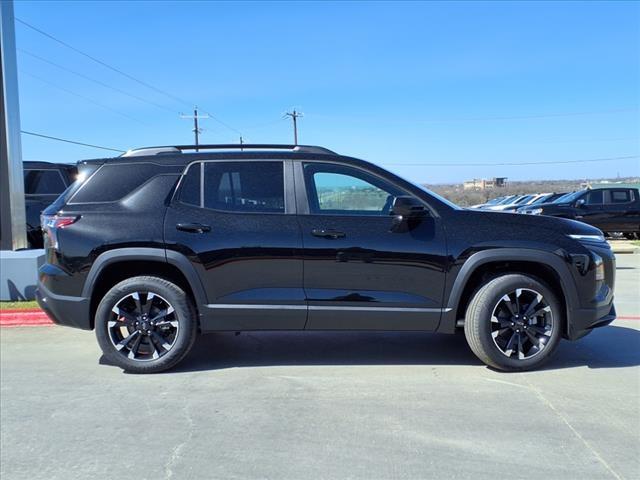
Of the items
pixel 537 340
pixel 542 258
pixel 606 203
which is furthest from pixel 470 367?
pixel 606 203

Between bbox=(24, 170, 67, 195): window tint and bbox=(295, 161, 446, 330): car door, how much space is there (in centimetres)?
775

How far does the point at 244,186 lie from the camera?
4832mm

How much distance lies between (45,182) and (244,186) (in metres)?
7.46

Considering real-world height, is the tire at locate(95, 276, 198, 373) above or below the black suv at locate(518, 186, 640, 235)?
below

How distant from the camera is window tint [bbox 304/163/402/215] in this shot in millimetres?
4777

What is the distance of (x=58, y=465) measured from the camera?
10.5 feet

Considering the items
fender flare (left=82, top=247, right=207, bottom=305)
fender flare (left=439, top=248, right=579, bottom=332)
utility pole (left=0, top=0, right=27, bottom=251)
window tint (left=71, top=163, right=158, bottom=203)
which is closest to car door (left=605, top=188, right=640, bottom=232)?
fender flare (left=439, top=248, right=579, bottom=332)

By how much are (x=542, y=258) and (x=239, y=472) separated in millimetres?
3034

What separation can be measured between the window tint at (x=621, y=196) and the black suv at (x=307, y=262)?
15.5 m

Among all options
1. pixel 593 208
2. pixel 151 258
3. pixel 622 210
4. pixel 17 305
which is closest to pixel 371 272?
pixel 151 258

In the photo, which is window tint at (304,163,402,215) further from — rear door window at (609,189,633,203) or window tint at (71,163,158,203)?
rear door window at (609,189,633,203)

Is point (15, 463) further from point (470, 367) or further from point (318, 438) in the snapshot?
point (470, 367)

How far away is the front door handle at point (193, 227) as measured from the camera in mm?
4660

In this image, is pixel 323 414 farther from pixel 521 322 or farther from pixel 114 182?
pixel 114 182
